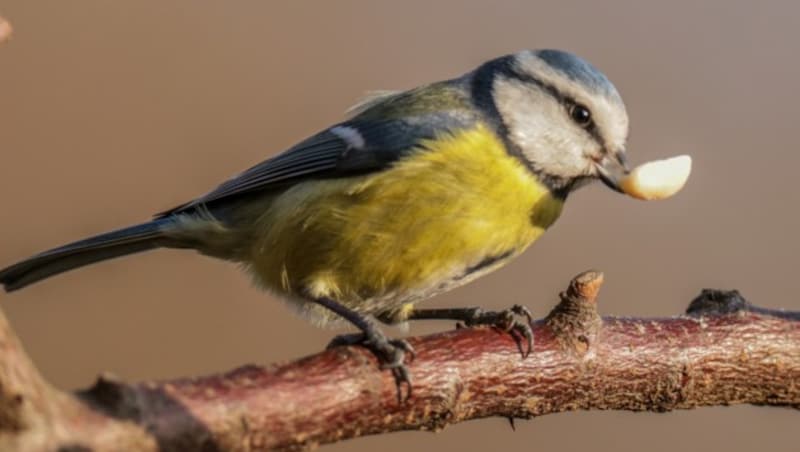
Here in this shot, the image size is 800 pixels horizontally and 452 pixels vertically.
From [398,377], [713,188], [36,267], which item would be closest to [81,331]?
[36,267]

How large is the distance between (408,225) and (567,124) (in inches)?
17.0

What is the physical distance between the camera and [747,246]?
3.29 metres

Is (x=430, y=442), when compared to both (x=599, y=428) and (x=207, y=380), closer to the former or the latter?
(x=599, y=428)

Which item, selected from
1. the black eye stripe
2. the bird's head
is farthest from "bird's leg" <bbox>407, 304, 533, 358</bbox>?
the black eye stripe

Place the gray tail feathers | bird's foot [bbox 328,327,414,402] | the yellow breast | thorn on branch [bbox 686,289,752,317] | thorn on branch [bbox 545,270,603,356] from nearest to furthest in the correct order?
bird's foot [bbox 328,327,414,402], thorn on branch [bbox 545,270,603,356], thorn on branch [bbox 686,289,752,317], the yellow breast, the gray tail feathers


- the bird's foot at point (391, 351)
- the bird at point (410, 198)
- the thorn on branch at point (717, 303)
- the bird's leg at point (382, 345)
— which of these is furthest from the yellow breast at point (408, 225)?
the thorn on branch at point (717, 303)

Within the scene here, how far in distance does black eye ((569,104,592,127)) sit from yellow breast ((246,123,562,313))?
16 centimetres

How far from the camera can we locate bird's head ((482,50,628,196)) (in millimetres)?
2232

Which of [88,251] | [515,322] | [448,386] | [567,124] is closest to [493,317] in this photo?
[515,322]

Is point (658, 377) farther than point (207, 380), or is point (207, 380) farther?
point (658, 377)

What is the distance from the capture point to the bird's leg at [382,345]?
1.64m

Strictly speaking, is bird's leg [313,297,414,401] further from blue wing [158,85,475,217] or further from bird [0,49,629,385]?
blue wing [158,85,475,217]

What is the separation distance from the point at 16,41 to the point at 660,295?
2.07 metres

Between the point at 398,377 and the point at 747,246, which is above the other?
the point at 747,246
